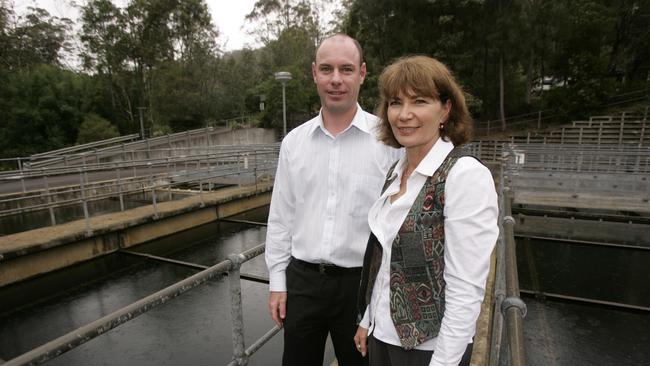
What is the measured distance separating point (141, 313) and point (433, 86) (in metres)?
1.27

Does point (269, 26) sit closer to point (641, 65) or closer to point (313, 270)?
point (641, 65)

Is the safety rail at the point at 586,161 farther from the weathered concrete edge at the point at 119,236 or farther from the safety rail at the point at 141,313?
the safety rail at the point at 141,313

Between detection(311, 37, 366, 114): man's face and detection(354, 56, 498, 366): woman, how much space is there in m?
0.39

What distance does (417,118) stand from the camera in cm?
121

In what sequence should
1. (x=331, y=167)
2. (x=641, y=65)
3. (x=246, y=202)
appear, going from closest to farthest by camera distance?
(x=331, y=167) → (x=246, y=202) → (x=641, y=65)

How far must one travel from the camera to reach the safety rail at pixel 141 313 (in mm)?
1038

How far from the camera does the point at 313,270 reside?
5.84 feet

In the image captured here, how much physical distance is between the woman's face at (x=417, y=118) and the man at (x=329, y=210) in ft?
1.63

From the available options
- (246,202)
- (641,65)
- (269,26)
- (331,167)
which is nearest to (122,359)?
(331,167)

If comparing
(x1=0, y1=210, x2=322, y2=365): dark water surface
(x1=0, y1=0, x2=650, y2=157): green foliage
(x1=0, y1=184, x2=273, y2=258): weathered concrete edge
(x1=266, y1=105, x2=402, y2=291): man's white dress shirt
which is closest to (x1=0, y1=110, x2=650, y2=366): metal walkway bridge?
(x1=266, y1=105, x2=402, y2=291): man's white dress shirt

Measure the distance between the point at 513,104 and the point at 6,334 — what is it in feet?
93.9

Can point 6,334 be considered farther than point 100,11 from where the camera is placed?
No

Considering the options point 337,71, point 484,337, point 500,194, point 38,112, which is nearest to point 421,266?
point 337,71

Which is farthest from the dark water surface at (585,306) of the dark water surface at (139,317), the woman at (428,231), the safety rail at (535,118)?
the safety rail at (535,118)
